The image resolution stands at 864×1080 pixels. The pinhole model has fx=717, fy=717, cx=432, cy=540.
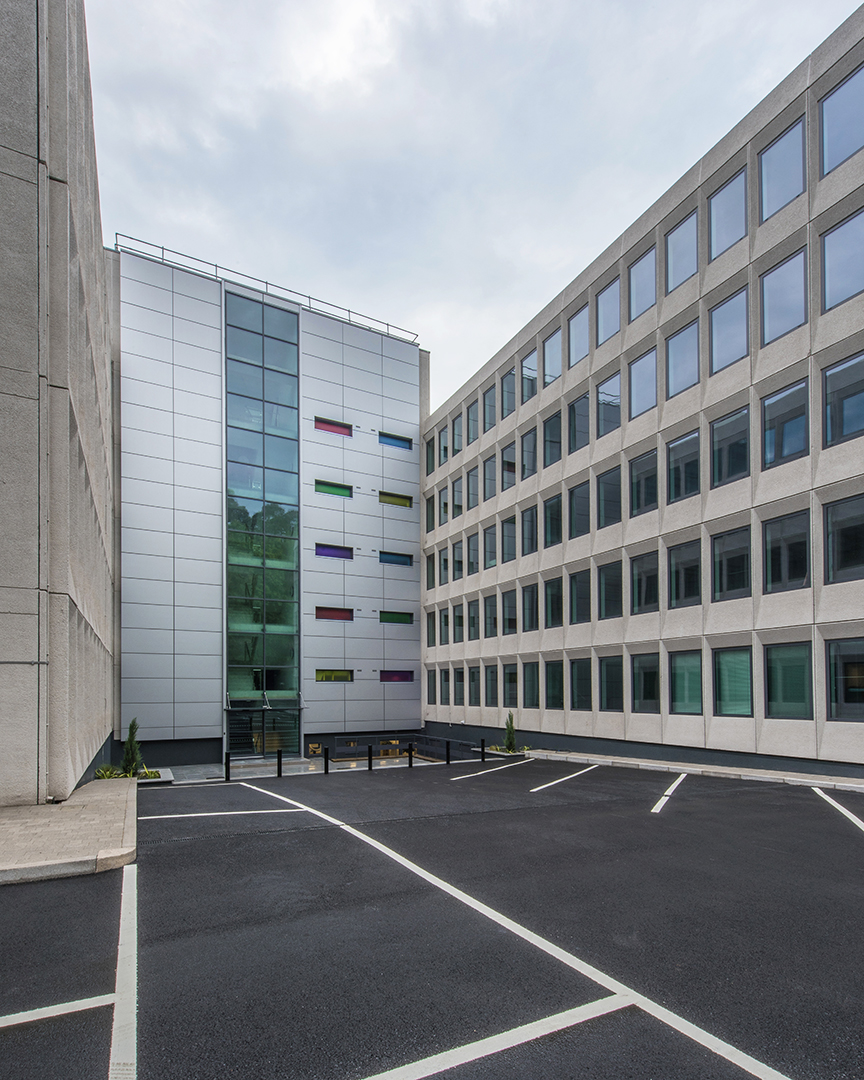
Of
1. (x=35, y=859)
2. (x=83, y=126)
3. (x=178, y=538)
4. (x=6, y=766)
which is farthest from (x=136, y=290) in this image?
(x=35, y=859)

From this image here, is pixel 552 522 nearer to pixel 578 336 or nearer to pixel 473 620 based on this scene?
pixel 578 336

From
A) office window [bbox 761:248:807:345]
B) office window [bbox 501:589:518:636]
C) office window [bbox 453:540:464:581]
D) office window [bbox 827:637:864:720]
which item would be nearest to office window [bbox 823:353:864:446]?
office window [bbox 761:248:807:345]

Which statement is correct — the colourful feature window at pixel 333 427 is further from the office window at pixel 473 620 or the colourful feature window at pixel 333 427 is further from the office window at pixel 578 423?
the office window at pixel 578 423

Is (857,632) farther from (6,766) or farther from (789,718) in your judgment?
(6,766)

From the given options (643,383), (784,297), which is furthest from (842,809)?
(643,383)

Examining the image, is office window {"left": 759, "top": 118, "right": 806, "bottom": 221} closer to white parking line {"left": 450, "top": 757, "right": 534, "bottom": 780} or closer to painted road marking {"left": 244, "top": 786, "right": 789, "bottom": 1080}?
white parking line {"left": 450, "top": 757, "right": 534, "bottom": 780}

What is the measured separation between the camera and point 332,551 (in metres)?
38.1

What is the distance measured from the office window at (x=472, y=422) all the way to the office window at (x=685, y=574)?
600 inches

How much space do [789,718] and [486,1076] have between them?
18051 millimetres

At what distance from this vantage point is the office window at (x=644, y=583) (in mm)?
24188

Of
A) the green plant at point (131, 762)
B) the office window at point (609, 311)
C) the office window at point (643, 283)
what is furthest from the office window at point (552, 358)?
the green plant at point (131, 762)

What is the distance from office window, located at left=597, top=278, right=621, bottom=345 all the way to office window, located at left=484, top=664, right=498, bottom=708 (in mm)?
15770

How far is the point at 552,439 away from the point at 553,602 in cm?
690

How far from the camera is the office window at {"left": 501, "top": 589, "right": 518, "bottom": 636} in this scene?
3289cm
